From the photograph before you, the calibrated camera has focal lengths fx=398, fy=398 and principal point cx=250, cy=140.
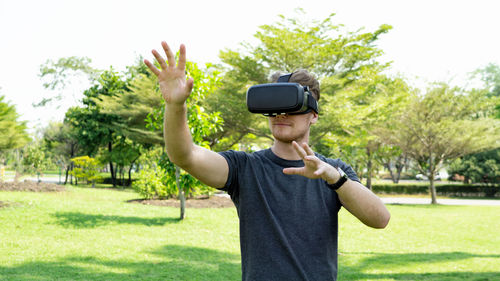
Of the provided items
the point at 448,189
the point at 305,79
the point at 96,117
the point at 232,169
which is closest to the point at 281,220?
the point at 232,169

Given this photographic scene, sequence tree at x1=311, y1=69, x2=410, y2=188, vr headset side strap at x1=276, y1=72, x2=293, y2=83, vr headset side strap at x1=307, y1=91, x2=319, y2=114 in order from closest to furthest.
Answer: vr headset side strap at x1=307, y1=91, x2=319, y2=114 < vr headset side strap at x1=276, y1=72, x2=293, y2=83 < tree at x1=311, y1=69, x2=410, y2=188

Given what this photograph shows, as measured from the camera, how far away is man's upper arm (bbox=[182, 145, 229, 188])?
1620 mm

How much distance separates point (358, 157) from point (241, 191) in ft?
76.0

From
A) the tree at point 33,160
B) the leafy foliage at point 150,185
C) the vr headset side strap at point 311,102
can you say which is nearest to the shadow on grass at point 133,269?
the vr headset side strap at point 311,102

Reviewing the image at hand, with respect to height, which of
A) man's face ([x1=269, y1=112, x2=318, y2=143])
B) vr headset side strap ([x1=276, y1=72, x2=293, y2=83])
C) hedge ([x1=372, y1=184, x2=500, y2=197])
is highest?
vr headset side strap ([x1=276, y1=72, x2=293, y2=83])

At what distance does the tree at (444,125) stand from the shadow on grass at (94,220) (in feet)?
48.5

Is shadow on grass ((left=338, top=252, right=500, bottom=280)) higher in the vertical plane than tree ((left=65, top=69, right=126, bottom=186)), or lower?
lower

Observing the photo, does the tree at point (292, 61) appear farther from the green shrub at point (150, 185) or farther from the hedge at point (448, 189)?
the hedge at point (448, 189)

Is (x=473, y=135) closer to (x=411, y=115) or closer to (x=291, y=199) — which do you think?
(x=411, y=115)

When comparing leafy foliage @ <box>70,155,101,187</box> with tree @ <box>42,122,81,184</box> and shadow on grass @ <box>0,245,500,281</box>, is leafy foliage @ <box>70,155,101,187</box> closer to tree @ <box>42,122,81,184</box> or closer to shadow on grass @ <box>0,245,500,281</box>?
tree @ <box>42,122,81,184</box>

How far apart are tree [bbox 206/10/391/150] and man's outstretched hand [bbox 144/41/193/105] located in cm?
1374

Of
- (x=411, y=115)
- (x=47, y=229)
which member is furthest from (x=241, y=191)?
(x=411, y=115)

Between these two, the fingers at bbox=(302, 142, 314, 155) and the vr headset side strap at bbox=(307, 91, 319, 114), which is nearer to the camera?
the fingers at bbox=(302, 142, 314, 155)

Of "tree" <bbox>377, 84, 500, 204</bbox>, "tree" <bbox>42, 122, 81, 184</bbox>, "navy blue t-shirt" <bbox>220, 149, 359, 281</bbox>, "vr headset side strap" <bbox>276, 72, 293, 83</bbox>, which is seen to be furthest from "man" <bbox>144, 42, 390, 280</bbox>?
"tree" <bbox>42, 122, 81, 184</bbox>
